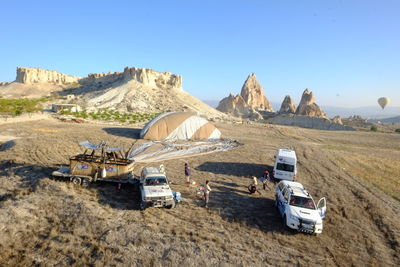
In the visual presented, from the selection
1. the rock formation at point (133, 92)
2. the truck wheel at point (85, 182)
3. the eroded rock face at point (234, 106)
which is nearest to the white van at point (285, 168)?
the truck wheel at point (85, 182)

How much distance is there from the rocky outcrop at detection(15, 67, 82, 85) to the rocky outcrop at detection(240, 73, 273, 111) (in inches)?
4395

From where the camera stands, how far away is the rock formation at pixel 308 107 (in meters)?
108

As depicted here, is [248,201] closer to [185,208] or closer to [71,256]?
[185,208]

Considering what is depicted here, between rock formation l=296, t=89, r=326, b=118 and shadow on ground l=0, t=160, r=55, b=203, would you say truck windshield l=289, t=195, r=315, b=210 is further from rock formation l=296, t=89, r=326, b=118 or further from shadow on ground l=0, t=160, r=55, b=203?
rock formation l=296, t=89, r=326, b=118

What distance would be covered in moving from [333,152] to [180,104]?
57.5m

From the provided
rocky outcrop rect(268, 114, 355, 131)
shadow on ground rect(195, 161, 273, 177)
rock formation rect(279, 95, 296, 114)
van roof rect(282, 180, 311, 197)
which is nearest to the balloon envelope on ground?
shadow on ground rect(195, 161, 273, 177)

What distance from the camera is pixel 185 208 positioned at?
12.1 meters

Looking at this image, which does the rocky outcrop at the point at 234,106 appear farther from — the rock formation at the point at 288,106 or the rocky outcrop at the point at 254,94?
the rocky outcrop at the point at 254,94

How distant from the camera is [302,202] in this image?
36.7ft

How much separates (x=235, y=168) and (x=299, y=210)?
30.3ft

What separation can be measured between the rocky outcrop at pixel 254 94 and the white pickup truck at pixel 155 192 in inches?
6111

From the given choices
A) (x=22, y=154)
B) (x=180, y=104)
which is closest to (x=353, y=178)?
(x=22, y=154)

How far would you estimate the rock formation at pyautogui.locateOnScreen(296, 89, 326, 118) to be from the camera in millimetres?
107806

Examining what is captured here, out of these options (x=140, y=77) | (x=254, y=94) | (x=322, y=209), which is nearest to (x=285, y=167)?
(x=322, y=209)
